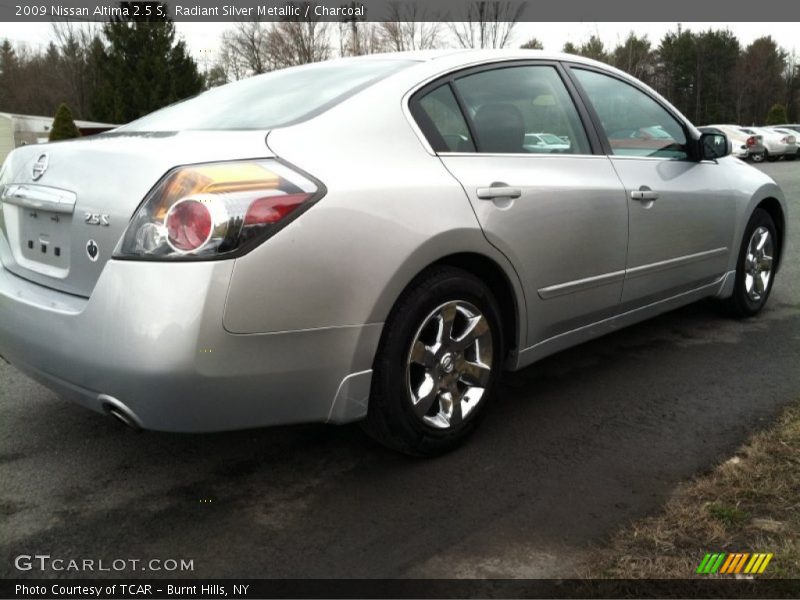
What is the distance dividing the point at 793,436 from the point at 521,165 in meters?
1.56

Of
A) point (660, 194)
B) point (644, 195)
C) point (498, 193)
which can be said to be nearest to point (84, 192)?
point (498, 193)

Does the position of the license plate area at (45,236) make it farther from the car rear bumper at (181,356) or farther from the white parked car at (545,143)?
the white parked car at (545,143)

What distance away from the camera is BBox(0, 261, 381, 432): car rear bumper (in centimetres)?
216

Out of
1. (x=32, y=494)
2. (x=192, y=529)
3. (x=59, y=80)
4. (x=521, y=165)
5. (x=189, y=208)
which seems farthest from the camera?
(x=59, y=80)

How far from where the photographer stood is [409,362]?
2.68 metres

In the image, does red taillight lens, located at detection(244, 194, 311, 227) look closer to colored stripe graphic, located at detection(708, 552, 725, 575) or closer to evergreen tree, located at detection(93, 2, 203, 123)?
colored stripe graphic, located at detection(708, 552, 725, 575)

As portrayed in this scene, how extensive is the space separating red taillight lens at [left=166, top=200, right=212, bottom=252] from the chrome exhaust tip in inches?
20.4

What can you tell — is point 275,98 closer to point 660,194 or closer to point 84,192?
point 84,192

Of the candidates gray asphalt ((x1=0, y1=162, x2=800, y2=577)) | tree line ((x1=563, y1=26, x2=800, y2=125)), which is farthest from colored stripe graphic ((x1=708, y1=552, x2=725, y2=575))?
tree line ((x1=563, y1=26, x2=800, y2=125))

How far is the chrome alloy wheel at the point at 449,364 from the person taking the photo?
277 centimetres

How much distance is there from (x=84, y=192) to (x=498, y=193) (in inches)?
59.0

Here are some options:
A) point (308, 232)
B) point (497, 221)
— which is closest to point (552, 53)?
point (497, 221)

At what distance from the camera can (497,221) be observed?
9.52ft

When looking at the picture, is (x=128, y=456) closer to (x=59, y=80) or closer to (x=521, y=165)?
(x=521, y=165)
